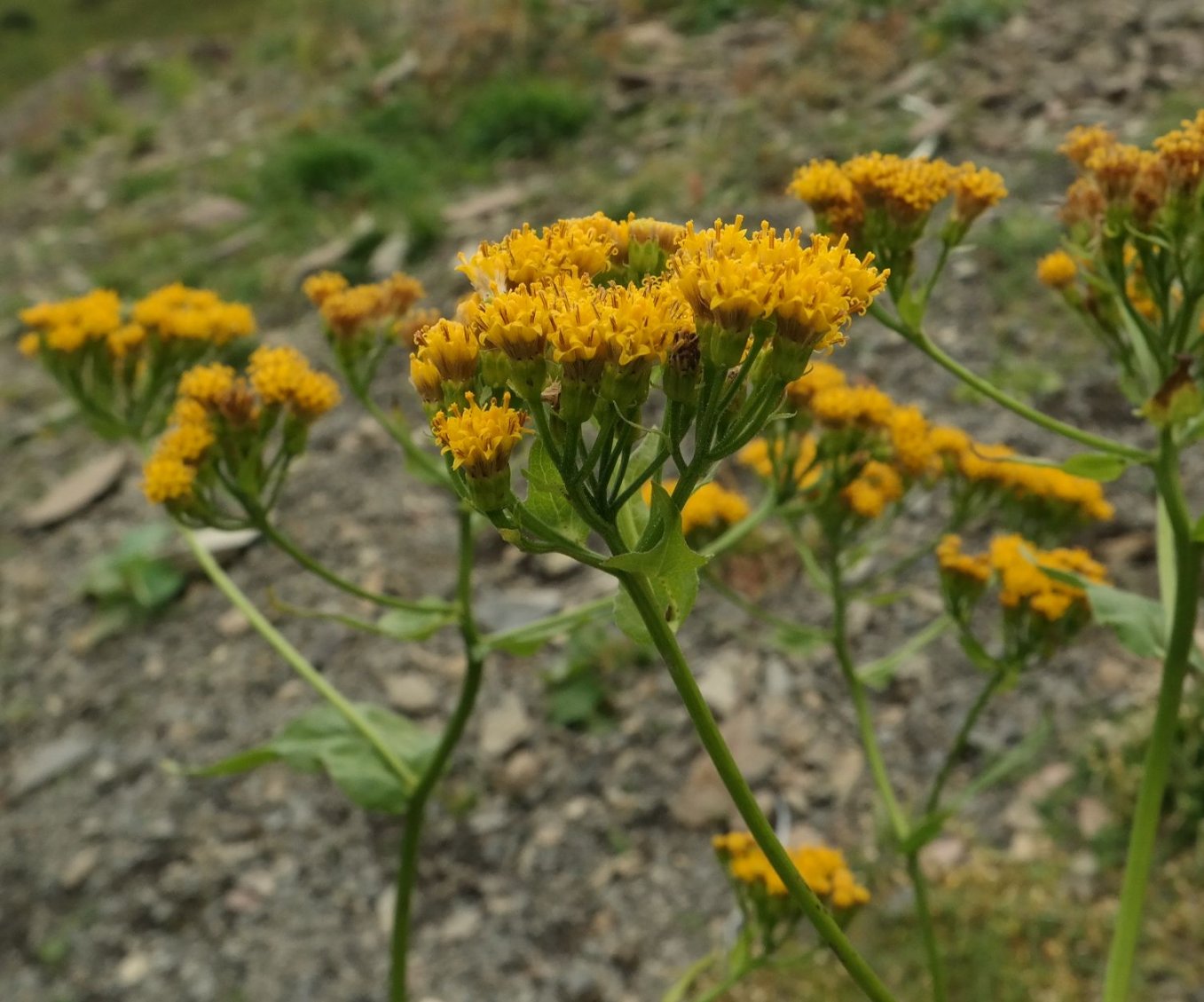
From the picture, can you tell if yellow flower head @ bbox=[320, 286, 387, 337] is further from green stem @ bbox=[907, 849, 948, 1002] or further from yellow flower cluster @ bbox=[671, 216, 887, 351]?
green stem @ bbox=[907, 849, 948, 1002]

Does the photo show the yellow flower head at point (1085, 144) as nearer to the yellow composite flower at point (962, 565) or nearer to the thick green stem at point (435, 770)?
the yellow composite flower at point (962, 565)

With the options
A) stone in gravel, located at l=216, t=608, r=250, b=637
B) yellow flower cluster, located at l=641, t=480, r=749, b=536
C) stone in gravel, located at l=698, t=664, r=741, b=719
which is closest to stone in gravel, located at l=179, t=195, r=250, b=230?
stone in gravel, located at l=216, t=608, r=250, b=637

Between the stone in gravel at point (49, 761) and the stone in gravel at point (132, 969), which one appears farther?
the stone in gravel at point (49, 761)

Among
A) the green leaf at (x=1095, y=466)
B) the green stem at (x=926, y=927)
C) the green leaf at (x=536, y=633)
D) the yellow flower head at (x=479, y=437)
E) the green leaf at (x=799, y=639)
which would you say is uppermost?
the yellow flower head at (x=479, y=437)

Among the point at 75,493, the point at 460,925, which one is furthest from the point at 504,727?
the point at 75,493

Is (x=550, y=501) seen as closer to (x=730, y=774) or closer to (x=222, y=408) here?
(x=730, y=774)

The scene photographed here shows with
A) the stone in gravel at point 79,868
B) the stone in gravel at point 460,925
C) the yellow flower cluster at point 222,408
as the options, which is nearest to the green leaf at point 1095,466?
the yellow flower cluster at point 222,408

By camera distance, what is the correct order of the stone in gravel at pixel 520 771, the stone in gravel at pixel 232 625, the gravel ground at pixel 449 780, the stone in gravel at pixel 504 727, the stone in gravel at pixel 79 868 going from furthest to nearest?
1. the stone in gravel at pixel 232 625
2. the stone in gravel at pixel 504 727
3. the stone in gravel at pixel 520 771
4. the stone in gravel at pixel 79 868
5. the gravel ground at pixel 449 780
